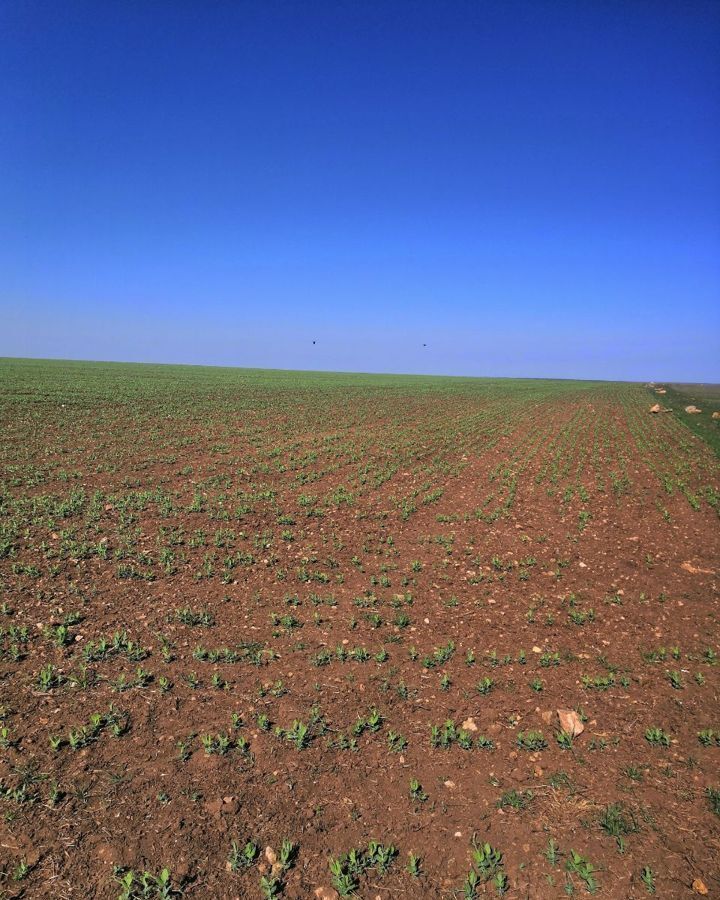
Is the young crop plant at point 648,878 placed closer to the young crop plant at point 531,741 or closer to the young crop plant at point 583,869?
the young crop plant at point 583,869

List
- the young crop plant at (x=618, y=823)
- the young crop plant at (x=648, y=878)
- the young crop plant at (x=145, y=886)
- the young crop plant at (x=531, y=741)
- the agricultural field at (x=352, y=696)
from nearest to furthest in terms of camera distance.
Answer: the young crop plant at (x=145, y=886), the young crop plant at (x=648, y=878), the agricultural field at (x=352, y=696), the young crop plant at (x=618, y=823), the young crop plant at (x=531, y=741)

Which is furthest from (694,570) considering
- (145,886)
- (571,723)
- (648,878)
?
(145,886)

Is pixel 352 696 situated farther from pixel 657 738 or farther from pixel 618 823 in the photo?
pixel 657 738

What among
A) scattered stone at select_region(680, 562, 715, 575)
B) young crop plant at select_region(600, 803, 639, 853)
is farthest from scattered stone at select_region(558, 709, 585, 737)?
scattered stone at select_region(680, 562, 715, 575)

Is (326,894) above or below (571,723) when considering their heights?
below

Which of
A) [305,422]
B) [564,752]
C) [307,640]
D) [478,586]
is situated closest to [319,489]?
[478,586]

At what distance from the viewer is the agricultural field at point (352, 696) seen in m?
3.88

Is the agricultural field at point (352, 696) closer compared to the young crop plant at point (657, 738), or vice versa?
the agricultural field at point (352, 696)

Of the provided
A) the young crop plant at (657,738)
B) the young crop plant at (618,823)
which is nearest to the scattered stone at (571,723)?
the young crop plant at (657,738)

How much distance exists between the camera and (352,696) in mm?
5832

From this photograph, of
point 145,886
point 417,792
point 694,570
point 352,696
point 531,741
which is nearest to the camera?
point 145,886

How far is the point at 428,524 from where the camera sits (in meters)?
12.2

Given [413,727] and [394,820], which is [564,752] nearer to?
[413,727]

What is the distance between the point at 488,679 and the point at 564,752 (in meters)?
1.22
